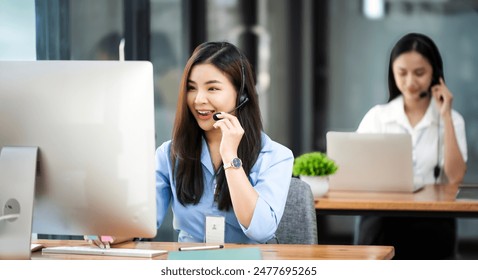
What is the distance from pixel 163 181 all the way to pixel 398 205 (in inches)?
49.3

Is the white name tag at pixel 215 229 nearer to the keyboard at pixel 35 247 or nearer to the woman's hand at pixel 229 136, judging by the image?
the woman's hand at pixel 229 136

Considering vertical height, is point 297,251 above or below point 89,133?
below

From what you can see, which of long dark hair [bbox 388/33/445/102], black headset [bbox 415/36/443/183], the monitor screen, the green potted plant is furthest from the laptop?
the monitor screen

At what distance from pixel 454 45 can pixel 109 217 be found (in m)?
4.26

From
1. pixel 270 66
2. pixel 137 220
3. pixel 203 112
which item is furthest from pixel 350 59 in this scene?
pixel 137 220

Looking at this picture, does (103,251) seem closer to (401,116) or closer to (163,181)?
(163,181)

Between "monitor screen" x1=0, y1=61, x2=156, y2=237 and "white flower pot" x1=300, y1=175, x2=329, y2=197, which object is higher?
"monitor screen" x1=0, y1=61, x2=156, y2=237

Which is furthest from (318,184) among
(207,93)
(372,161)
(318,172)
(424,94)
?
(207,93)

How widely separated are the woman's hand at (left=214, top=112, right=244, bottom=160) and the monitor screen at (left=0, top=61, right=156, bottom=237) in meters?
0.41

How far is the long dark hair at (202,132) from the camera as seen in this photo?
8.35 feet

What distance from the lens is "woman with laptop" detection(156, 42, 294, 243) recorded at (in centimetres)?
246

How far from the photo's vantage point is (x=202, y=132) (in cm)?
263

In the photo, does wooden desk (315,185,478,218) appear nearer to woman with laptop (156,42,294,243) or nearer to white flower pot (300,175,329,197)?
white flower pot (300,175,329,197)
